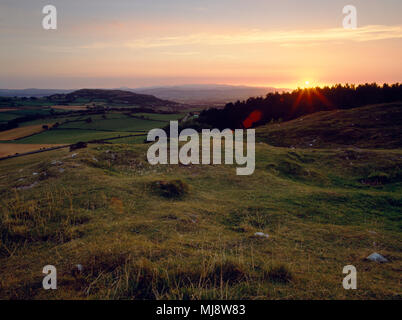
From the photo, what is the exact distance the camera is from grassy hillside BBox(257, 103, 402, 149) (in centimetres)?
2748

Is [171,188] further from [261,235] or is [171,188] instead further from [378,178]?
[378,178]

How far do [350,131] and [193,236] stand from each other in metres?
30.3

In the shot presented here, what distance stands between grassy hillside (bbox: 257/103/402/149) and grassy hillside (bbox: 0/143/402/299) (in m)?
15.5

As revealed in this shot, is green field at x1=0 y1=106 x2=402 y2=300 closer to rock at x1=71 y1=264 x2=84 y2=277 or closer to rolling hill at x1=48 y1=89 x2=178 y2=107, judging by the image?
rock at x1=71 y1=264 x2=84 y2=277

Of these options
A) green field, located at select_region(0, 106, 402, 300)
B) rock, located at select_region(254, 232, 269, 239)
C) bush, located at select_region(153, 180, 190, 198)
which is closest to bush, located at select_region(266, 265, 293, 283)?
green field, located at select_region(0, 106, 402, 300)

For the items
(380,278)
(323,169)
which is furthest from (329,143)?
(380,278)

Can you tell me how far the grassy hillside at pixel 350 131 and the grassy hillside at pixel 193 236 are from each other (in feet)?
50.9

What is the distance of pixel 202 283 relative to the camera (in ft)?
13.4

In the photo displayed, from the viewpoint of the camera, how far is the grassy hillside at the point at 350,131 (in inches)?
1082

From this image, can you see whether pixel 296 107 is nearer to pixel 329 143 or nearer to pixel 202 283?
pixel 329 143

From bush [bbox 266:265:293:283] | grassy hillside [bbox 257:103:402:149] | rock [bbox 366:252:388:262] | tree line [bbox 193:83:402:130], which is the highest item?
tree line [bbox 193:83:402:130]

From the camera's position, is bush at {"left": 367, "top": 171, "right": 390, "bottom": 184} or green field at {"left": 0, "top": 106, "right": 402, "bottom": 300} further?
bush at {"left": 367, "top": 171, "right": 390, "bottom": 184}
